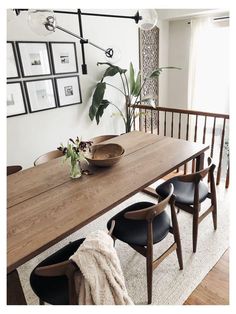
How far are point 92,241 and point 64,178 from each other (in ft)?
2.75

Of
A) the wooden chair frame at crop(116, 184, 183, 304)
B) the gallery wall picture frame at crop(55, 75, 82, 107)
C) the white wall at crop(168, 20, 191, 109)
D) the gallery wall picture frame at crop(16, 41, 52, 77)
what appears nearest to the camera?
the wooden chair frame at crop(116, 184, 183, 304)

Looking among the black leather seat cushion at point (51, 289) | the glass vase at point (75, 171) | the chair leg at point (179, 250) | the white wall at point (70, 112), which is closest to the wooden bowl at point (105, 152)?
the glass vase at point (75, 171)

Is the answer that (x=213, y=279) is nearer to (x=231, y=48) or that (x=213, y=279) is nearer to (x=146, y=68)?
(x=231, y=48)

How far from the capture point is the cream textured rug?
67.7 inches

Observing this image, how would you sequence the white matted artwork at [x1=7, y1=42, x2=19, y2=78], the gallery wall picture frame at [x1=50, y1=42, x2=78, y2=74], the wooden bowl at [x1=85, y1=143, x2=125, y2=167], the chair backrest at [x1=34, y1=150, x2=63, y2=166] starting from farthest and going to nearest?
the gallery wall picture frame at [x1=50, y1=42, x2=78, y2=74] < the white matted artwork at [x1=7, y1=42, x2=19, y2=78] < the chair backrest at [x1=34, y1=150, x2=63, y2=166] < the wooden bowl at [x1=85, y1=143, x2=125, y2=167]

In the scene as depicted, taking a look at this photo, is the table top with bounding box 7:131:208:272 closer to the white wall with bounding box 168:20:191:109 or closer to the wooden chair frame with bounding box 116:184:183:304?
the wooden chair frame with bounding box 116:184:183:304

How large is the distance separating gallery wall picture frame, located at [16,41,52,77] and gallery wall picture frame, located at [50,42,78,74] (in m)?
0.08

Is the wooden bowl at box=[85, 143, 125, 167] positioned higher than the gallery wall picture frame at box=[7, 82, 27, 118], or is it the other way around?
the gallery wall picture frame at box=[7, 82, 27, 118]

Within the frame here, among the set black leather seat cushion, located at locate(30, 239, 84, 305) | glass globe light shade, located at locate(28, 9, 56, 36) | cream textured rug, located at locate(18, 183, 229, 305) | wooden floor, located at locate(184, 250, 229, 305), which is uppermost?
glass globe light shade, located at locate(28, 9, 56, 36)

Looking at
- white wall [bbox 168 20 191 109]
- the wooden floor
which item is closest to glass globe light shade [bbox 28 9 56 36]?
the wooden floor

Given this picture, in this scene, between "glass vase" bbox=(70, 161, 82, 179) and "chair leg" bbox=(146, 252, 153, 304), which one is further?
"glass vase" bbox=(70, 161, 82, 179)

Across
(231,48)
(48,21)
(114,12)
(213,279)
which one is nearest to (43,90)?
(48,21)

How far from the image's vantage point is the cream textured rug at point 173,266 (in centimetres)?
172

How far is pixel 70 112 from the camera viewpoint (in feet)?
10.8
